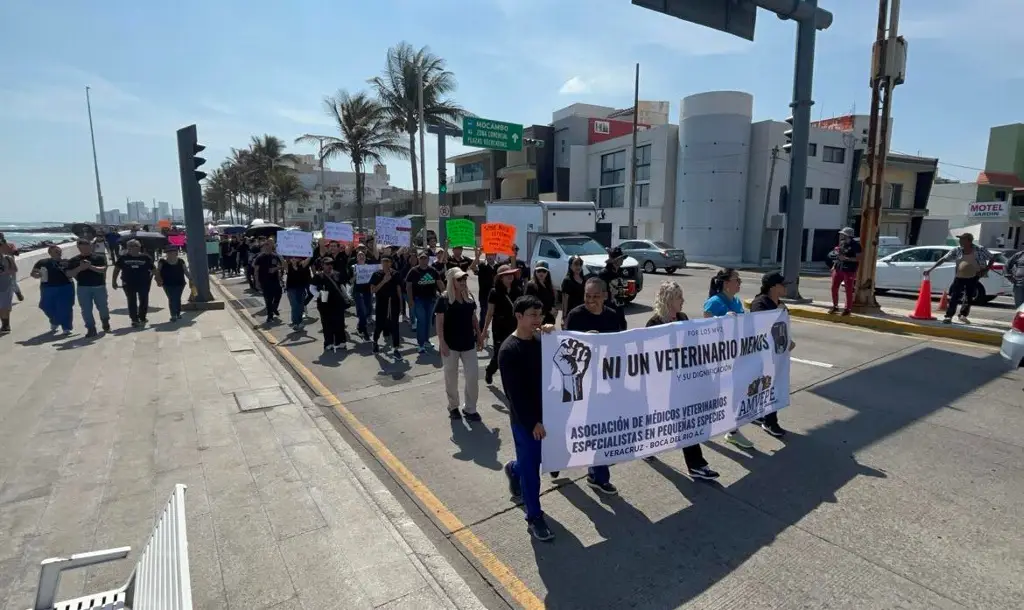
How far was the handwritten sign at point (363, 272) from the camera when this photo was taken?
1031 cm

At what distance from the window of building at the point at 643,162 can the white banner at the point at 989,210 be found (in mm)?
26899

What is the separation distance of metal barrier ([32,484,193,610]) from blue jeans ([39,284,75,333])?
10.2 m

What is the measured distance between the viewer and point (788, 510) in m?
4.06

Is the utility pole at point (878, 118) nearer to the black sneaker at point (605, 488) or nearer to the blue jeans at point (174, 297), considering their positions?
the black sneaker at point (605, 488)

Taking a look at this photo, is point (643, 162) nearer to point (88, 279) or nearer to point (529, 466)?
point (88, 279)

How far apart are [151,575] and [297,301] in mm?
9692

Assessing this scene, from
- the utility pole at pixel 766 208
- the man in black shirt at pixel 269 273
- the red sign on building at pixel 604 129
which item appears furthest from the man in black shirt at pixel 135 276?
the red sign on building at pixel 604 129

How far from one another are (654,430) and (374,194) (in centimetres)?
8906

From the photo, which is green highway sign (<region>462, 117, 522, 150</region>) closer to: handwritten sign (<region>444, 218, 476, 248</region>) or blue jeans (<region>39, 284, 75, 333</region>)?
handwritten sign (<region>444, 218, 476, 248</region>)

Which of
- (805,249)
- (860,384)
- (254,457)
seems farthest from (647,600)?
(805,249)

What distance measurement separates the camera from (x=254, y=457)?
199 inches

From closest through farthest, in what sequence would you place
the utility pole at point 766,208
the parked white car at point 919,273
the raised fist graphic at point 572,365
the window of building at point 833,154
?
1. the raised fist graphic at point 572,365
2. the parked white car at point 919,273
3. the utility pole at point 766,208
4. the window of building at point 833,154

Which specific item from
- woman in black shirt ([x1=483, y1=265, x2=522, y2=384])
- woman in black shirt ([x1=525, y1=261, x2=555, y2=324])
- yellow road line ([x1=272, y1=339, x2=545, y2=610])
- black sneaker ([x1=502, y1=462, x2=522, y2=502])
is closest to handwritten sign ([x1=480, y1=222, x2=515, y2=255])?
woman in black shirt ([x1=525, y1=261, x2=555, y2=324])

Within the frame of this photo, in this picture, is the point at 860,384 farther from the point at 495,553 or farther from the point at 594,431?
the point at 495,553
